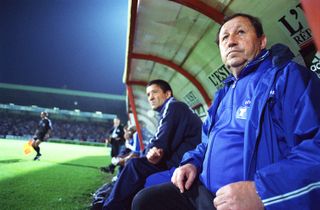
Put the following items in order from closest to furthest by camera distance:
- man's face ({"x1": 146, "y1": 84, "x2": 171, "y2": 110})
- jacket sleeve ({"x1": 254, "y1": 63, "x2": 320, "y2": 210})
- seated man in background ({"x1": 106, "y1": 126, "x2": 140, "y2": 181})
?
jacket sleeve ({"x1": 254, "y1": 63, "x2": 320, "y2": 210})
man's face ({"x1": 146, "y1": 84, "x2": 171, "y2": 110})
seated man in background ({"x1": 106, "y1": 126, "x2": 140, "y2": 181})

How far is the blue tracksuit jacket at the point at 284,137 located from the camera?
3.38 feet

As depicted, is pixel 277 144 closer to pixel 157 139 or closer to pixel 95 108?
pixel 157 139

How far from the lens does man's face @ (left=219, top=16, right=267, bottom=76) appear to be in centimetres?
179

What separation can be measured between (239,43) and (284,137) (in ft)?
2.61

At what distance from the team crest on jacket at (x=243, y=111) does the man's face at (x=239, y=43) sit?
0.37 m

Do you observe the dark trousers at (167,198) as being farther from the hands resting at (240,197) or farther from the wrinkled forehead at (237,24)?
the wrinkled forehead at (237,24)

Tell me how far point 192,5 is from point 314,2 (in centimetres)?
274

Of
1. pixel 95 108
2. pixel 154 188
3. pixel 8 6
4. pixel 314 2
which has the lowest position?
pixel 154 188

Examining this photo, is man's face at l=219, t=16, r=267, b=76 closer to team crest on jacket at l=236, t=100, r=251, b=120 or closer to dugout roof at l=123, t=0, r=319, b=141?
team crest on jacket at l=236, t=100, r=251, b=120

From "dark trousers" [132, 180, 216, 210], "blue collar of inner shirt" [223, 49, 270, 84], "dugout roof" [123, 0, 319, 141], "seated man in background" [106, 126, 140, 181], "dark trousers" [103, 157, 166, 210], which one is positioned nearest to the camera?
"blue collar of inner shirt" [223, 49, 270, 84]

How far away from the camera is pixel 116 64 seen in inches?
1986

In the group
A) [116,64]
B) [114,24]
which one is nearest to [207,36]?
[114,24]

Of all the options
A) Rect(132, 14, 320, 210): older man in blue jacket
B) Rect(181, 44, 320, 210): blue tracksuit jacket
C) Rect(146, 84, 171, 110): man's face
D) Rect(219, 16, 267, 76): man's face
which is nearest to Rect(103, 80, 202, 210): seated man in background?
Rect(146, 84, 171, 110): man's face

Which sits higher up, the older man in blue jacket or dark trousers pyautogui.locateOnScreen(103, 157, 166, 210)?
the older man in blue jacket
